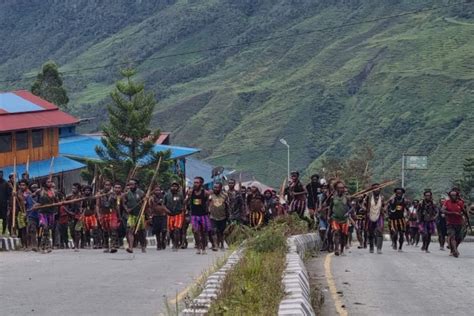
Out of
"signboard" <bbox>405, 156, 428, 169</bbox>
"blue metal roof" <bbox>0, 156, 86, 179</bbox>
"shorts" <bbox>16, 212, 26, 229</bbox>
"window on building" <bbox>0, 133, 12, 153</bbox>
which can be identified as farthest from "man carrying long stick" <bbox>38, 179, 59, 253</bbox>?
"signboard" <bbox>405, 156, 428, 169</bbox>

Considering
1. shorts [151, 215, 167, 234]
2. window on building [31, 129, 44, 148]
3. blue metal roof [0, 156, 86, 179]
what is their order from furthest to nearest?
window on building [31, 129, 44, 148] → blue metal roof [0, 156, 86, 179] → shorts [151, 215, 167, 234]

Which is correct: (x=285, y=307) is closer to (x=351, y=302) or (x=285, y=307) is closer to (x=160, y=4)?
(x=351, y=302)

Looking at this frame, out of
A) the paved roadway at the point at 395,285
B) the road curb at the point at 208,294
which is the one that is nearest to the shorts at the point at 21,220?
→ the paved roadway at the point at 395,285

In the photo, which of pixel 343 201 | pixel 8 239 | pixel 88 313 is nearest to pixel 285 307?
pixel 88 313

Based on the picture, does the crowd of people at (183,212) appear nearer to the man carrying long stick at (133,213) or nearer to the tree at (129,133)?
the man carrying long stick at (133,213)

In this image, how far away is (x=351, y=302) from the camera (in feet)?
48.4

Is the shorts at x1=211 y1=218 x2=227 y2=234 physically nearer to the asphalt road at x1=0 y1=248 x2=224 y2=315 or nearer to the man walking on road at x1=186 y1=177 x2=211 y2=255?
the man walking on road at x1=186 y1=177 x2=211 y2=255

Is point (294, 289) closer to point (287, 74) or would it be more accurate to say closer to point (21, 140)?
point (21, 140)

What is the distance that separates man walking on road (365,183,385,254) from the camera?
26109mm

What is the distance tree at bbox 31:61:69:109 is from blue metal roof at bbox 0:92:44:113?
20.1 metres

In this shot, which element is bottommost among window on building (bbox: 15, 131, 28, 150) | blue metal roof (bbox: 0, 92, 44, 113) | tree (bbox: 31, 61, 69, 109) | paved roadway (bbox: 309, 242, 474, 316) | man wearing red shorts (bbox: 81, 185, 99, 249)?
paved roadway (bbox: 309, 242, 474, 316)

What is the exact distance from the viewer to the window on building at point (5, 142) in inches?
1936

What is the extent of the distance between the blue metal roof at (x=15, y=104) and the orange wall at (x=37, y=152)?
1.49 meters

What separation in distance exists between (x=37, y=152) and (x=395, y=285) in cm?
3853
